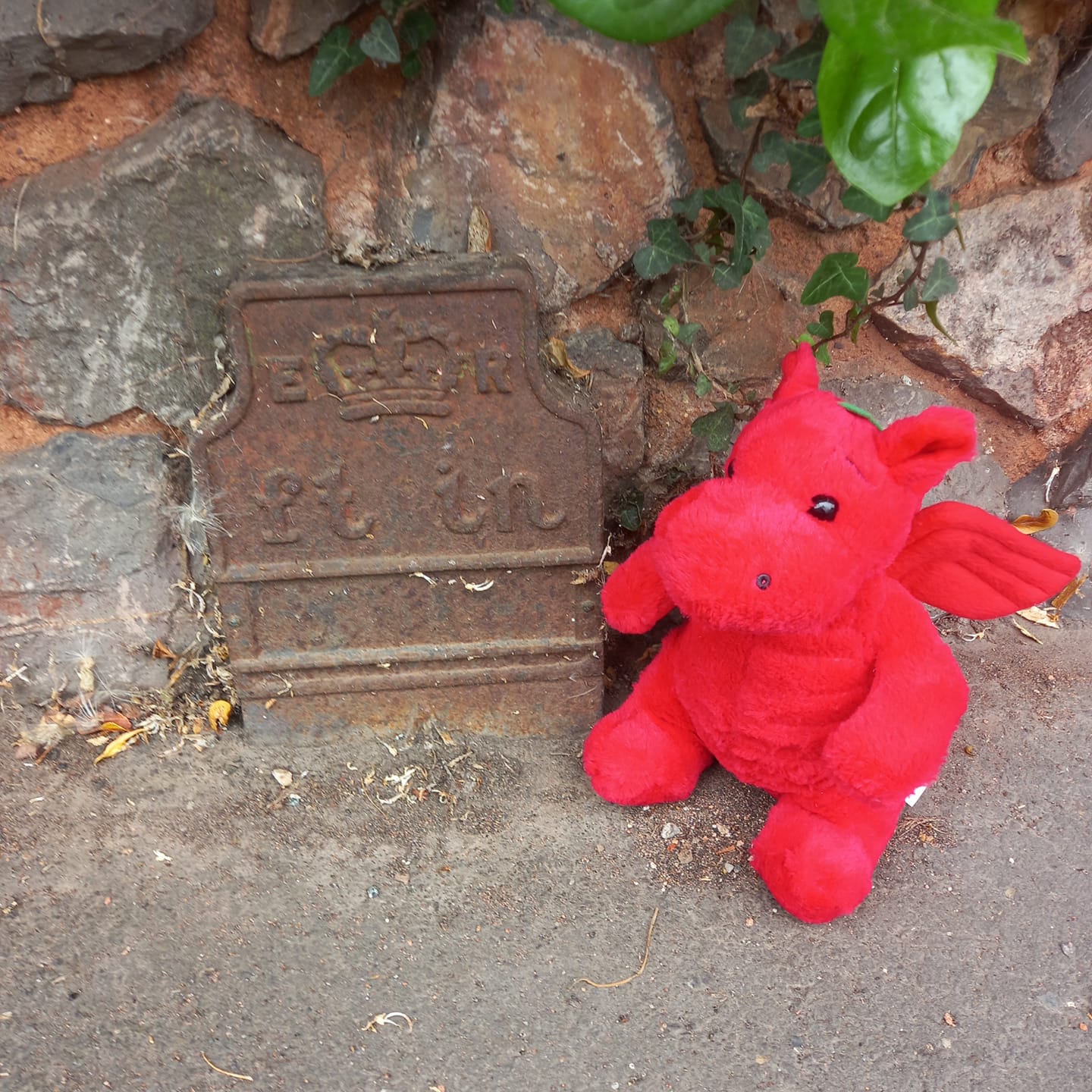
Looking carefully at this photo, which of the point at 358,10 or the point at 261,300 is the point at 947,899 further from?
the point at 358,10

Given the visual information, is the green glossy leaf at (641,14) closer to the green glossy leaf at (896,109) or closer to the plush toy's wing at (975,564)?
the green glossy leaf at (896,109)

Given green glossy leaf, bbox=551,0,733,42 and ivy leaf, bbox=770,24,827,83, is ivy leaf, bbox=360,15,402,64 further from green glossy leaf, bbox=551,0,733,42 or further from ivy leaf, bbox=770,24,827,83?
ivy leaf, bbox=770,24,827,83

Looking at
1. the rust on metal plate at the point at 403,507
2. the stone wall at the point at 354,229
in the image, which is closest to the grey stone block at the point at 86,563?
the stone wall at the point at 354,229

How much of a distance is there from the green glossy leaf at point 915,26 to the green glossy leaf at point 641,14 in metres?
0.12

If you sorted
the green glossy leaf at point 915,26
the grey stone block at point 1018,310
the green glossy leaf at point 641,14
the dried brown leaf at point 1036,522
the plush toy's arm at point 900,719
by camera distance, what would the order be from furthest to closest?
the dried brown leaf at point 1036,522 → the grey stone block at point 1018,310 → the plush toy's arm at point 900,719 → the green glossy leaf at point 641,14 → the green glossy leaf at point 915,26

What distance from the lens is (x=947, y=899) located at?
1061 mm

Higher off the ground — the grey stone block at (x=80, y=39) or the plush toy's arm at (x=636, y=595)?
the grey stone block at (x=80, y=39)

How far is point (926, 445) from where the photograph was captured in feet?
3.07

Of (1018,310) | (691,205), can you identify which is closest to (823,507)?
(691,205)

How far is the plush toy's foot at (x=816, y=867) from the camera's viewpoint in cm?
100

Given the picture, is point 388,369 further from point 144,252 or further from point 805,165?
point 805,165

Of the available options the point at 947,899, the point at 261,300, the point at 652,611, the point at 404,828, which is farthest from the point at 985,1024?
the point at 261,300

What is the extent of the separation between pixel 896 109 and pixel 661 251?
1.36 feet

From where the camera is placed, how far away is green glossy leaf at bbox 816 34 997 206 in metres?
0.77
